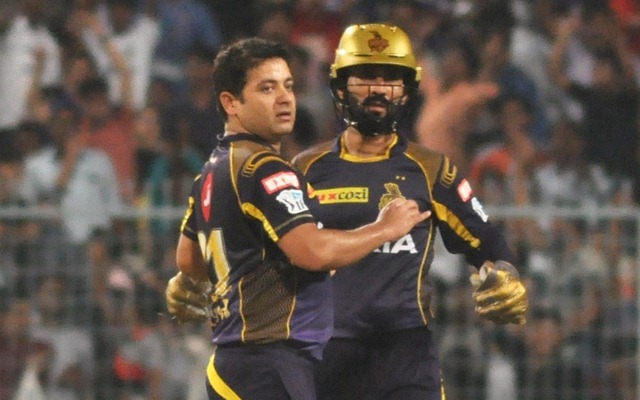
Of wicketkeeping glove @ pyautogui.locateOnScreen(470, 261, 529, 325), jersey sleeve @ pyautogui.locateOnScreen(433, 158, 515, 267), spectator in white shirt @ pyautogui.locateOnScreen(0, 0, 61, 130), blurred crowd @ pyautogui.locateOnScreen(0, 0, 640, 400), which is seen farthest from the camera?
spectator in white shirt @ pyautogui.locateOnScreen(0, 0, 61, 130)

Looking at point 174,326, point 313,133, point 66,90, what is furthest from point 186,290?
point 66,90

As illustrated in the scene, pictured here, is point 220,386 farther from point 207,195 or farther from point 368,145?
point 368,145

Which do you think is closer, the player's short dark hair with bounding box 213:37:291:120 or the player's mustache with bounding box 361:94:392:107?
the player's short dark hair with bounding box 213:37:291:120

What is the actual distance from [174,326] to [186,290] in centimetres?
253

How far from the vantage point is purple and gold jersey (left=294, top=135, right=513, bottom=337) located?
20.9 feet

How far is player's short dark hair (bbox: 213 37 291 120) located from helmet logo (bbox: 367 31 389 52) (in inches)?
29.3

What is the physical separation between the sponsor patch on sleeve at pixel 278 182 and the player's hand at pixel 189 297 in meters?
1.00

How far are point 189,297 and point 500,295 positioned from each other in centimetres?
122

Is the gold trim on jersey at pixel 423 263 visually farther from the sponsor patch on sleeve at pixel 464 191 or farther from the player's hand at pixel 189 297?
the player's hand at pixel 189 297

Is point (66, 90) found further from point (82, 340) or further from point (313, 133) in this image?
point (82, 340)

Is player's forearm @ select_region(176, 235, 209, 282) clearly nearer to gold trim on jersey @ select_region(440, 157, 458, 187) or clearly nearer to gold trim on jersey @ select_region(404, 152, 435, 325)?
gold trim on jersey @ select_region(404, 152, 435, 325)

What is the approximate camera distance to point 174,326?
891 centimetres

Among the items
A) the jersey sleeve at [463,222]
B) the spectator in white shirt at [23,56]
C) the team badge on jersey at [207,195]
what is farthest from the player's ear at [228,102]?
the spectator in white shirt at [23,56]

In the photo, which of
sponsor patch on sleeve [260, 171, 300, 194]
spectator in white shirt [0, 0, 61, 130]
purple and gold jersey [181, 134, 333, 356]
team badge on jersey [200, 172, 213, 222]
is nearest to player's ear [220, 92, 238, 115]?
purple and gold jersey [181, 134, 333, 356]
